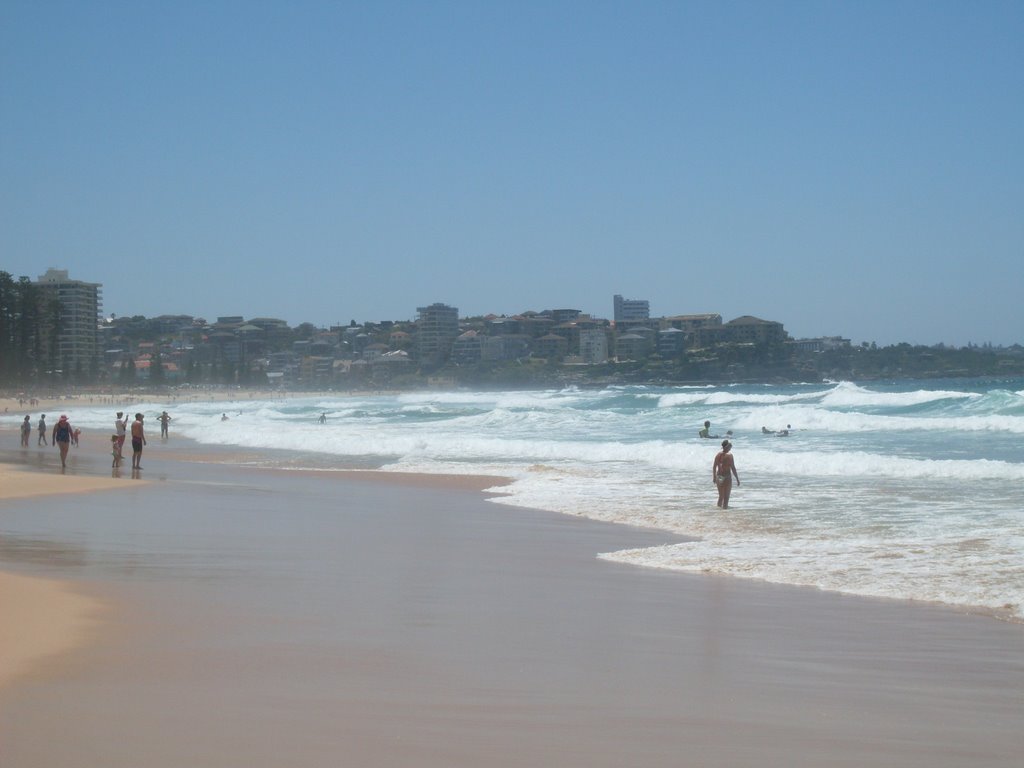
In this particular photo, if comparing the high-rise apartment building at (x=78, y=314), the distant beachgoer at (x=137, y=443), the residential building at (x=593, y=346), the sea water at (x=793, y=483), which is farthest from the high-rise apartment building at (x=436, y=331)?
the distant beachgoer at (x=137, y=443)

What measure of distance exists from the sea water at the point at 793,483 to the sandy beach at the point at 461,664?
41.8 inches

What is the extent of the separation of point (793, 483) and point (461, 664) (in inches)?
557

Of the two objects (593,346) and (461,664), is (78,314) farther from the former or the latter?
(461,664)

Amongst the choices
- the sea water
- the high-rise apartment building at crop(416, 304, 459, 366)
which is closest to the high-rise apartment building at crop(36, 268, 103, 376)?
the high-rise apartment building at crop(416, 304, 459, 366)

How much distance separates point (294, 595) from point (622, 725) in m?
3.78

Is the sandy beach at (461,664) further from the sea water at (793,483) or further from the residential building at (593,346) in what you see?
the residential building at (593,346)

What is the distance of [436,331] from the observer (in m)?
163

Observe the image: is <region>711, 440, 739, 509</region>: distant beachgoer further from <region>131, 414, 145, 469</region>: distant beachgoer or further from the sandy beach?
<region>131, 414, 145, 469</region>: distant beachgoer

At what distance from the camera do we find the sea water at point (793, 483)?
984cm

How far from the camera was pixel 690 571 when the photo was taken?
9.79 m

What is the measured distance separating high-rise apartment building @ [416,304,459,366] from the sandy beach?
5584 inches

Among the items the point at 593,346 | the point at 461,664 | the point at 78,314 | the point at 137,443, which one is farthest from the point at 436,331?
the point at 461,664

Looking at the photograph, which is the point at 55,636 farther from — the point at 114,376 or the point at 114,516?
the point at 114,376

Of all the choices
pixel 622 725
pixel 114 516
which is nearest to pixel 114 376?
pixel 114 516
